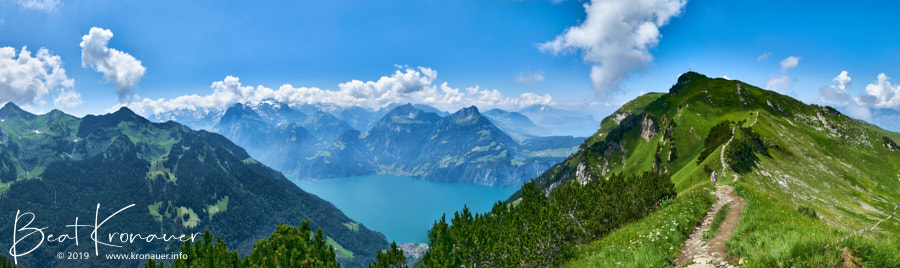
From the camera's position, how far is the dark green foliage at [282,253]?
82.9 ft

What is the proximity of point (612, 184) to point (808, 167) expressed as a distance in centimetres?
8063

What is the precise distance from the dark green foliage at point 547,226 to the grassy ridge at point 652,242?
283 centimetres

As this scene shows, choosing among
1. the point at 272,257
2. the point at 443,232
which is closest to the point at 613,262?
the point at 443,232

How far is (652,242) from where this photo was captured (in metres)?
18.0

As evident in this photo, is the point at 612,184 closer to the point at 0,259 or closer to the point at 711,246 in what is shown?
the point at 711,246

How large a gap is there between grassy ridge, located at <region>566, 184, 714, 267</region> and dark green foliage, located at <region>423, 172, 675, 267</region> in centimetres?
283

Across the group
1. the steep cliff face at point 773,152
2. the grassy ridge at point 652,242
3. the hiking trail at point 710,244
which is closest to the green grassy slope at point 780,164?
the steep cliff face at point 773,152

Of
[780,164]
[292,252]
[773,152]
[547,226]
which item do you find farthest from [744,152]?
[292,252]

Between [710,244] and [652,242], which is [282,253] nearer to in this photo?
[652,242]

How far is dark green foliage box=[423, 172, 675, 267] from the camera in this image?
2592cm

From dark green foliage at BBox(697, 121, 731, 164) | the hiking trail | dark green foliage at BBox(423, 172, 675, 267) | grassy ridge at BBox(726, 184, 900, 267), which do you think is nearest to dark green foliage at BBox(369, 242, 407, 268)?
dark green foliage at BBox(423, 172, 675, 267)

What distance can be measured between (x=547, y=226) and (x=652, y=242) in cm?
982

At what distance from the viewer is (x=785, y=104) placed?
165 m

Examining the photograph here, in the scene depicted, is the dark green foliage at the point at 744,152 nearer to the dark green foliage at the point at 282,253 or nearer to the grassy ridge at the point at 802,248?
the grassy ridge at the point at 802,248
